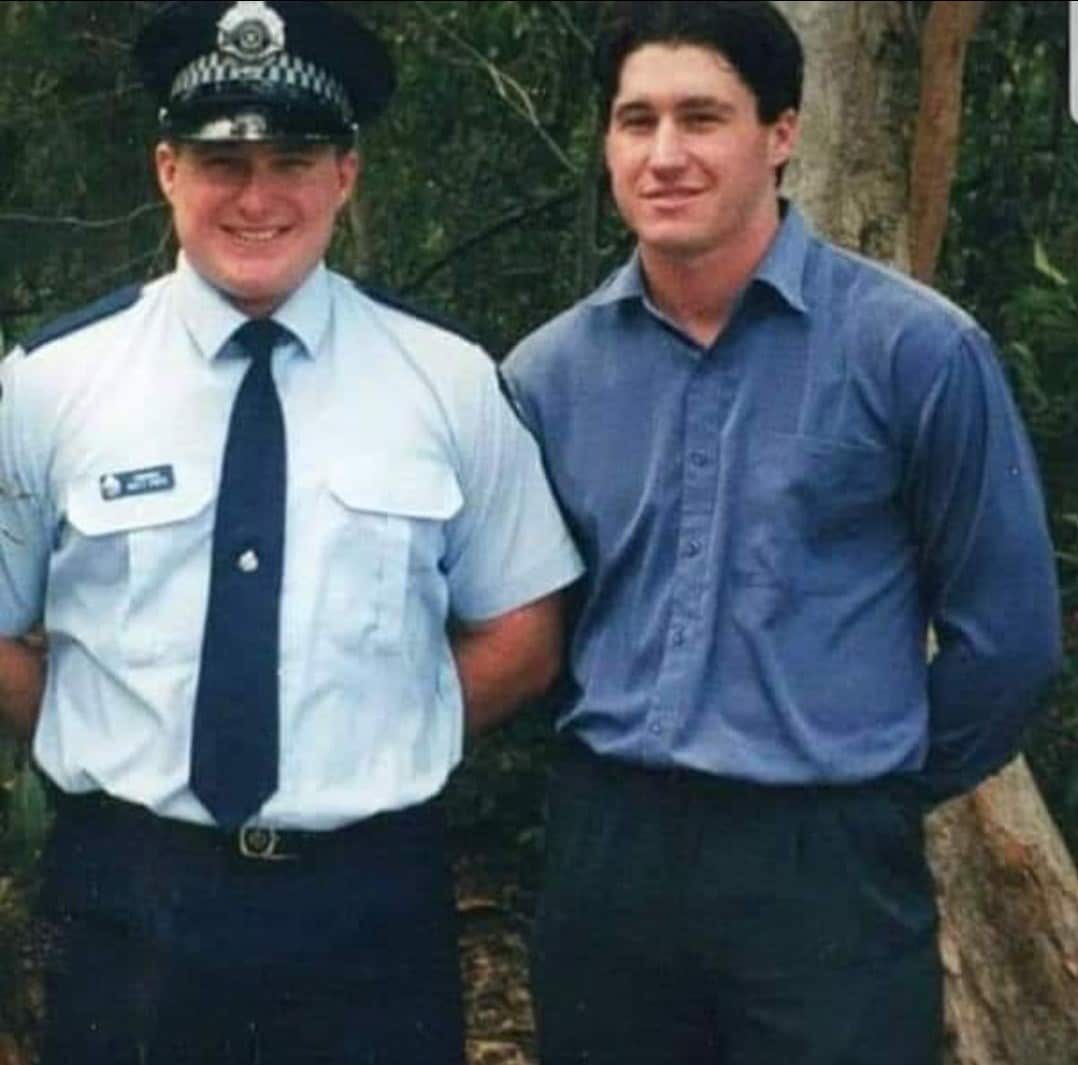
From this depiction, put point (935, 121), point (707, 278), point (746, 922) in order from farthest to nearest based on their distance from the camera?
1. point (935, 121)
2. point (707, 278)
3. point (746, 922)

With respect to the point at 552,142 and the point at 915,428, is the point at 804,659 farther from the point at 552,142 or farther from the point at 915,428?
the point at 552,142

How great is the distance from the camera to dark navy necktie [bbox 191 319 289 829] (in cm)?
421

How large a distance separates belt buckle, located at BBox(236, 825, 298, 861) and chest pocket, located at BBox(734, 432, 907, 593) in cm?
69

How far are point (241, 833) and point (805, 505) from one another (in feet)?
2.73

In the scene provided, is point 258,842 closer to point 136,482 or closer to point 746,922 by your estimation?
point 136,482

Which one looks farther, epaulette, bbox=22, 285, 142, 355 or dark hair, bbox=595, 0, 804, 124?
epaulette, bbox=22, 285, 142, 355

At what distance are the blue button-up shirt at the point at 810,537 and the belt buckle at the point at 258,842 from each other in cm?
42

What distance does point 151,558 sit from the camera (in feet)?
14.0

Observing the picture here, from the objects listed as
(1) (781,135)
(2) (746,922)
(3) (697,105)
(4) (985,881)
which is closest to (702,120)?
(3) (697,105)

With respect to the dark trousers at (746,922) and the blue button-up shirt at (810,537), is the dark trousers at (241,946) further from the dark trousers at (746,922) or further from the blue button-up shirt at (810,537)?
the blue button-up shirt at (810,537)

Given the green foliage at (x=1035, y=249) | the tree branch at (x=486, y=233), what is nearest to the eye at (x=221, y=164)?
the green foliage at (x=1035, y=249)

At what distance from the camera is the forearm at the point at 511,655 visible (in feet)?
14.6

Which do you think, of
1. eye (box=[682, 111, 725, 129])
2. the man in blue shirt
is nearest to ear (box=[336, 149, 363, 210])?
the man in blue shirt

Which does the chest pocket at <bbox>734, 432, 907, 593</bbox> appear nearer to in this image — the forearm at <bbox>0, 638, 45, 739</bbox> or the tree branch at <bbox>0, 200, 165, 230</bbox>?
the forearm at <bbox>0, 638, 45, 739</bbox>
